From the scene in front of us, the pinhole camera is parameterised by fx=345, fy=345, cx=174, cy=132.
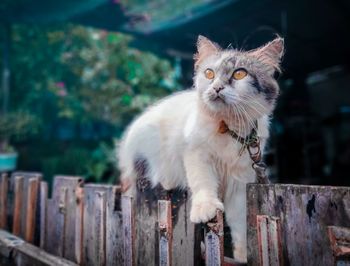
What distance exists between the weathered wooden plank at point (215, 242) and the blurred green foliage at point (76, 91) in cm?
509

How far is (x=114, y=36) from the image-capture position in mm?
8500

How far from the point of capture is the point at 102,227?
6.36 ft

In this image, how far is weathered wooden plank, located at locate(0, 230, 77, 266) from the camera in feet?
6.71

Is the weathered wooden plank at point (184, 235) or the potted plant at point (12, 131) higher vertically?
the potted plant at point (12, 131)

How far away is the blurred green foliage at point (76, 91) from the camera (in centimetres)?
652

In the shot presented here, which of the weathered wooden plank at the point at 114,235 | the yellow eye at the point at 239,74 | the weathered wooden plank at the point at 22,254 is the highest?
the yellow eye at the point at 239,74

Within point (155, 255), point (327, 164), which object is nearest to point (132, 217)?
point (155, 255)

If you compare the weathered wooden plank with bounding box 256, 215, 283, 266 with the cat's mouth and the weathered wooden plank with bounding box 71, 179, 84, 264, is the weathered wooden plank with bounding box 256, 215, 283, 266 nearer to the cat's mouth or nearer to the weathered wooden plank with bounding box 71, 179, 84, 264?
the cat's mouth

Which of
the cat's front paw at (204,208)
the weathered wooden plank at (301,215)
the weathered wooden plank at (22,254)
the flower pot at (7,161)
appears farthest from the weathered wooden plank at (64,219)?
the flower pot at (7,161)

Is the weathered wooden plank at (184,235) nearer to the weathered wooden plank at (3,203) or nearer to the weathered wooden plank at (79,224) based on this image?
the weathered wooden plank at (79,224)

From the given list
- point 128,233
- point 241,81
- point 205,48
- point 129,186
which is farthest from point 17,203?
point 241,81

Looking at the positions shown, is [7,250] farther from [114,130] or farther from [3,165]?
[114,130]

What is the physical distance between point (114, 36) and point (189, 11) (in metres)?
4.19

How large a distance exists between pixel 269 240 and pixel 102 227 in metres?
1.04
